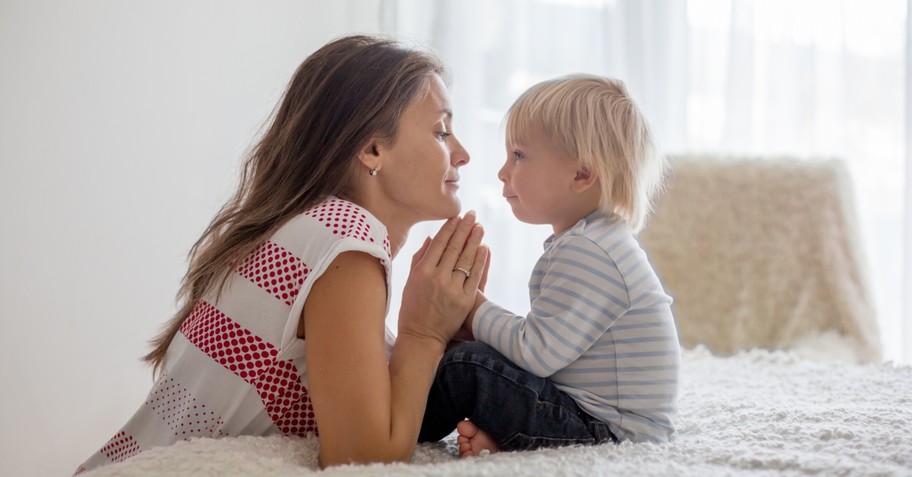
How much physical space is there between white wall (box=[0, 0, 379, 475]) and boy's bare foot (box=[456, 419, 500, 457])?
1.13 meters

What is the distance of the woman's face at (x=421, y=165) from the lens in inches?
53.9

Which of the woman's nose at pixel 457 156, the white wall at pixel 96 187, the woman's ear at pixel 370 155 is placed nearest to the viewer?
the woman's ear at pixel 370 155

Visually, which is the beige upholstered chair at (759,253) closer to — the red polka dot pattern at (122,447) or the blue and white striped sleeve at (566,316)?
the blue and white striped sleeve at (566,316)

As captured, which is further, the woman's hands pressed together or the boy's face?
the boy's face

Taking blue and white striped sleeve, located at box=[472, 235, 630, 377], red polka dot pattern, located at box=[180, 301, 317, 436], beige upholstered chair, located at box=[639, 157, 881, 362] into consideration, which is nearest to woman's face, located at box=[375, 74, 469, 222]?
blue and white striped sleeve, located at box=[472, 235, 630, 377]

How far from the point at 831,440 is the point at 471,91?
223 centimetres

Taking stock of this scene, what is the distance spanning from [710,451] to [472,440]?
0.33 m

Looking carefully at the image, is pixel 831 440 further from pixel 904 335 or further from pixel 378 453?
pixel 904 335

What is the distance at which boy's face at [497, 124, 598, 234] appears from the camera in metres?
1.41

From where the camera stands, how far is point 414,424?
3.78 feet

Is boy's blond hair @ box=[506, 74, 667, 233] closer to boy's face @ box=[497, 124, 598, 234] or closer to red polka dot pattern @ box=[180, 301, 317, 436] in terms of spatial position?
boy's face @ box=[497, 124, 598, 234]

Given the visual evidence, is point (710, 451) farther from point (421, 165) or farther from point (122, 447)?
point (122, 447)

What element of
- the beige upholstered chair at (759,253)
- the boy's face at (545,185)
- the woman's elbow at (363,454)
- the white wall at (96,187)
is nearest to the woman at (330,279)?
the woman's elbow at (363,454)

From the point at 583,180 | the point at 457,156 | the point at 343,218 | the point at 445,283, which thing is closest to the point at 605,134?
the point at 583,180
